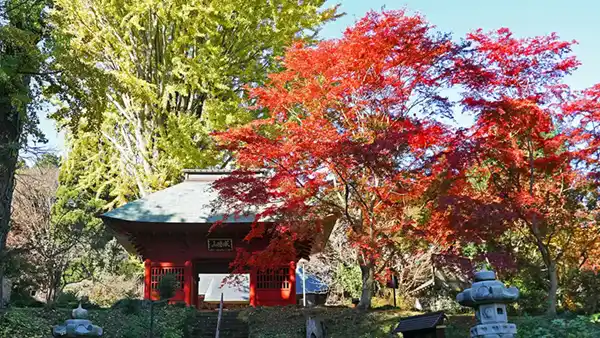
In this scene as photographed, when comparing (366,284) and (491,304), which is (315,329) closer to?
(366,284)

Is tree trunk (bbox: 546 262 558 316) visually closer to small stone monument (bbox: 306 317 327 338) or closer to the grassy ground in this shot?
the grassy ground

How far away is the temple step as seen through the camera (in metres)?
12.4

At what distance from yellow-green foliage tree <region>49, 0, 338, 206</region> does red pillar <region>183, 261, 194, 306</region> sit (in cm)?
308

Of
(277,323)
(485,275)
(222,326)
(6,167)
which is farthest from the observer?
(222,326)

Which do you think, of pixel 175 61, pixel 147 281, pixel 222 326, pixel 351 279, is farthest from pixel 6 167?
pixel 351 279

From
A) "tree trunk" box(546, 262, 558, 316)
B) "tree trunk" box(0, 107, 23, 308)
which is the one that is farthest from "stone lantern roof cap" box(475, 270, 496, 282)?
"tree trunk" box(0, 107, 23, 308)

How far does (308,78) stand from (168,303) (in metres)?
6.55

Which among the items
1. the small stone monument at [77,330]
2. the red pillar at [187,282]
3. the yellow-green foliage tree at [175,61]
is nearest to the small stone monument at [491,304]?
the small stone monument at [77,330]

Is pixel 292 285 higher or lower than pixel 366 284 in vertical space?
higher

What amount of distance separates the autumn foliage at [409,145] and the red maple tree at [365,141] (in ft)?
0.08

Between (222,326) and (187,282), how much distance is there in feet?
8.76

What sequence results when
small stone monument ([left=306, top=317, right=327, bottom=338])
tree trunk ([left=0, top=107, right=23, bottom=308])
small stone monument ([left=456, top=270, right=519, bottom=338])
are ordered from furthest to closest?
small stone monument ([left=306, top=317, right=327, bottom=338]), tree trunk ([left=0, top=107, right=23, bottom=308]), small stone monument ([left=456, top=270, right=519, bottom=338])

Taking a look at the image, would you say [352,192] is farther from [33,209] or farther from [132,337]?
[33,209]

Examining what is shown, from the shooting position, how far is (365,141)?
12.1 metres
